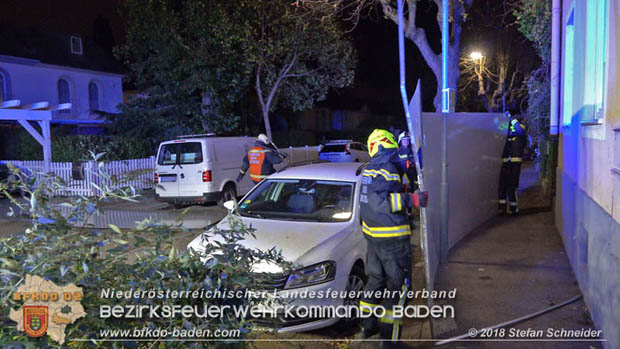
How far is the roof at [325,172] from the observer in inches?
233

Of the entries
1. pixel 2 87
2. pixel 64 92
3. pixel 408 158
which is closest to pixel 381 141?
pixel 408 158

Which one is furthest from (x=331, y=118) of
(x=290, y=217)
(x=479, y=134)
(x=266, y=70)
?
(x=290, y=217)

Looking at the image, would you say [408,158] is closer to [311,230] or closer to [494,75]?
[311,230]

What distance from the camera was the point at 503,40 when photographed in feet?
92.1

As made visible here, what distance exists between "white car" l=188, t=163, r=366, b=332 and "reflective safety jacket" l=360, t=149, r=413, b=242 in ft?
1.67

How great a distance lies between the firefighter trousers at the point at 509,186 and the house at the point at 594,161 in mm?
1329

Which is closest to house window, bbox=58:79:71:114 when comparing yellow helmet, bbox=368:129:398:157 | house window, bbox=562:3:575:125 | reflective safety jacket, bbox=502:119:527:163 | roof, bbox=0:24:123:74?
roof, bbox=0:24:123:74

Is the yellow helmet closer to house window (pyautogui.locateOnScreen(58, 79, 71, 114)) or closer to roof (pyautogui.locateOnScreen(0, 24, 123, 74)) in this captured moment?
roof (pyautogui.locateOnScreen(0, 24, 123, 74))

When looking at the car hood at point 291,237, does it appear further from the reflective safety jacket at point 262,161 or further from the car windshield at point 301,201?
the reflective safety jacket at point 262,161

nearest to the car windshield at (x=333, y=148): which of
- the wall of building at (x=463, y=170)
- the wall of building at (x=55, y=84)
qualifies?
the wall of building at (x=463, y=170)

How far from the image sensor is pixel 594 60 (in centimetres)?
559

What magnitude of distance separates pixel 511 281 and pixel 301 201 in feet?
8.72

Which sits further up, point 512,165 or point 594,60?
point 594,60

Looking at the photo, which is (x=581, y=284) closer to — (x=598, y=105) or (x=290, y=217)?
(x=598, y=105)
